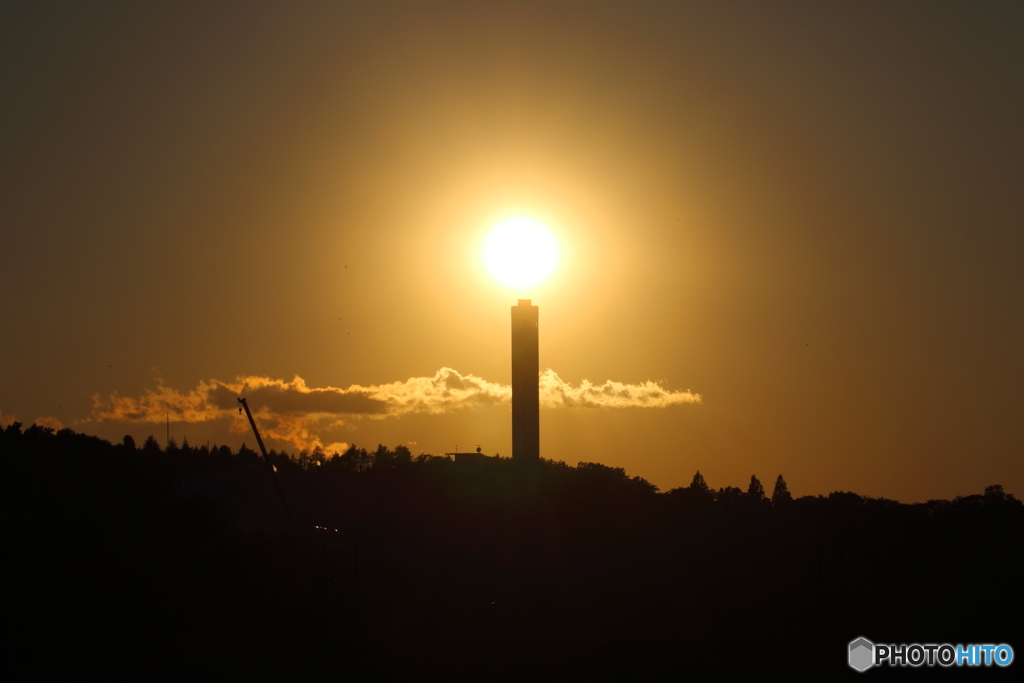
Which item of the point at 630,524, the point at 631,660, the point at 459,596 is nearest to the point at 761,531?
the point at 630,524

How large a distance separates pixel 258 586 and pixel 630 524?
1715 inches

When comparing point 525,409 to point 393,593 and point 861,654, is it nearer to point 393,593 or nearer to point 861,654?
point 393,593

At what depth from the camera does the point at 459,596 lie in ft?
120

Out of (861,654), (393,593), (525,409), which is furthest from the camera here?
(525,409)

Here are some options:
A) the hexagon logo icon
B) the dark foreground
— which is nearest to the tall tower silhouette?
the dark foreground

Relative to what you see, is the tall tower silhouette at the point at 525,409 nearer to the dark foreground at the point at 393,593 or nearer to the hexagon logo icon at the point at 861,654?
the dark foreground at the point at 393,593

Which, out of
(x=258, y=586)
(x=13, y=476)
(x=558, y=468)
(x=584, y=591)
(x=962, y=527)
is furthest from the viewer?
(x=558, y=468)

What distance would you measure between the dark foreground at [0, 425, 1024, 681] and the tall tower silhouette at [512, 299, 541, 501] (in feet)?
5.22

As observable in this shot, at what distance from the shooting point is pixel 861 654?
76.3ft

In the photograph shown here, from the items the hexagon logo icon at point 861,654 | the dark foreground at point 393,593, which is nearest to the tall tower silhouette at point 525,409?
the dark foreground at point 393,593

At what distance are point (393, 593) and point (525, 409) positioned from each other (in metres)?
17.6

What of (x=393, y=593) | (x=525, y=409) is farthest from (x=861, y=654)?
(x=525, y=409)

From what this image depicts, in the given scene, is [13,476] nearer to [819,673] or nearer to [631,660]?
[631,660]

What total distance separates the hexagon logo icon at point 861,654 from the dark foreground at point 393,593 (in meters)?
0.34
